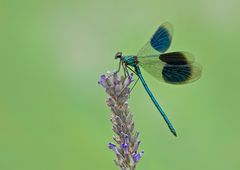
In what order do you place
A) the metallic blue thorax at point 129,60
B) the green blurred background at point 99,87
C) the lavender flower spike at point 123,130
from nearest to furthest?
1. the lavender flower spike at point 123,130
2. the metallic blue thorax at point 129,60
3. the green blurred background at point 99,87

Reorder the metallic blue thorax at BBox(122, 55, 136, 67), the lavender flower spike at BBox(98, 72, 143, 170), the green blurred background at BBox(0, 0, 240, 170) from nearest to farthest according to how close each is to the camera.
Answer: the lavender flower spike at BBox(98, 72, 143, 170) < the metallic blue thorax at BBox(122, 55, 136, 67) < the green blurred background at BBox(0, 0, 240, 170)

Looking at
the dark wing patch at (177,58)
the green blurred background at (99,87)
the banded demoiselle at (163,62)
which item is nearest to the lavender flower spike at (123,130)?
the banded demoiselle at (163,62)

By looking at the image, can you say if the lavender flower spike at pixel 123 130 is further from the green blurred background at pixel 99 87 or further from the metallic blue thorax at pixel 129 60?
the green blurred background at pixel 99 87

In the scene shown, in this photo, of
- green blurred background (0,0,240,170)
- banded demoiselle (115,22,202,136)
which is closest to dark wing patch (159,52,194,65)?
banded demoiselle (115,22,202,136)

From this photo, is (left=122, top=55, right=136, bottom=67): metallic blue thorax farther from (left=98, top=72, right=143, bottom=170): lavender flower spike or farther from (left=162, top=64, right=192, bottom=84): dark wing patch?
(left=98, top=72, right=143, bottom=170): lavender flower spike

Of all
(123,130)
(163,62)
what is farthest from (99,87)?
(123,130)

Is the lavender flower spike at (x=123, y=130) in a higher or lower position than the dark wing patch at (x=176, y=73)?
lower
